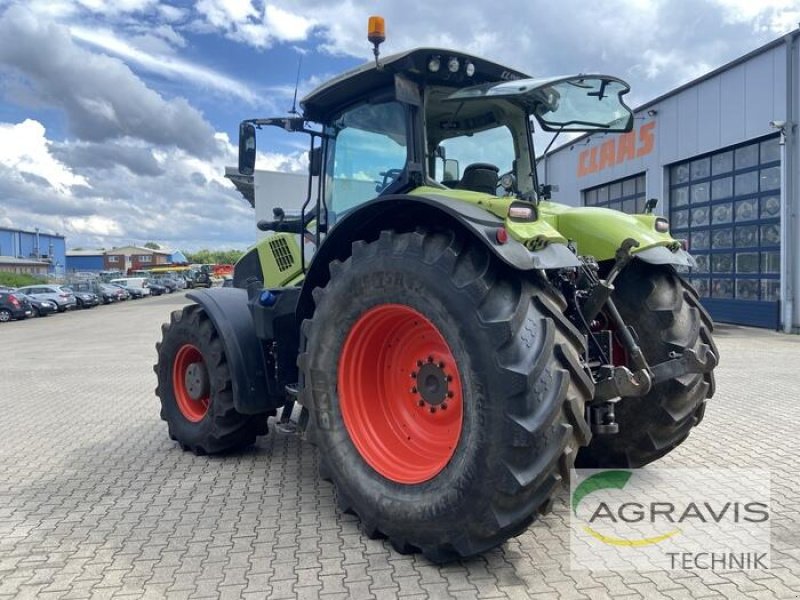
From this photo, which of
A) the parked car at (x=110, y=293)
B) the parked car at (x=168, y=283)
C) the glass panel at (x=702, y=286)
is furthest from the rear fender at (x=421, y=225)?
the parked car at (x=168, y=283)

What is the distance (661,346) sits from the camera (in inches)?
155

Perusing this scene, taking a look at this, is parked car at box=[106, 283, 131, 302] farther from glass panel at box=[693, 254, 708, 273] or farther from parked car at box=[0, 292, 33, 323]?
glass panel at box=[693, 254, 708, 273]

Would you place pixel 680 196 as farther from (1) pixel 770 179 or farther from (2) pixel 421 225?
(2) pixel 421 225

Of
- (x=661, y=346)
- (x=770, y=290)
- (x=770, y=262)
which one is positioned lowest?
(x=661, y=346)

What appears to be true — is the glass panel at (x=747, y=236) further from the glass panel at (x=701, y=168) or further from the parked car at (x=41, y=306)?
the parked car at (x=41, y=306)

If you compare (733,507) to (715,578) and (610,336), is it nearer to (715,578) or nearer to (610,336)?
(715,578)

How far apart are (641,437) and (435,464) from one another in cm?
151

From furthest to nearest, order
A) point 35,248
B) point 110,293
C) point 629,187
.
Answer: point 35,248
point 110,293
point 629,187

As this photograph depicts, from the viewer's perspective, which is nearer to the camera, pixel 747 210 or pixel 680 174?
pixel 747 210

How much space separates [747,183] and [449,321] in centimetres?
1459

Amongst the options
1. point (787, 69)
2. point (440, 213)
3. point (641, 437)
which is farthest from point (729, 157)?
point (440, 213)

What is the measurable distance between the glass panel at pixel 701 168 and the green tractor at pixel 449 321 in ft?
43.7

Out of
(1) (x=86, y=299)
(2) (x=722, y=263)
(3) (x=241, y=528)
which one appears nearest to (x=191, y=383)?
(3) (x=241, y=528)

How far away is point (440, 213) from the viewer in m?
3.42
